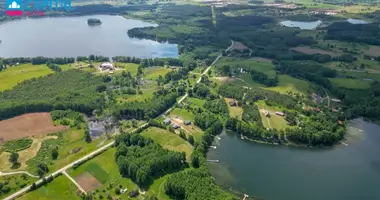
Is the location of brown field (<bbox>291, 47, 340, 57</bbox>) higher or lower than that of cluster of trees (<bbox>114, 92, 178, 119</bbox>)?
higher

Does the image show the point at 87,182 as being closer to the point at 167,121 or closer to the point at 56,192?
the point at 56,192

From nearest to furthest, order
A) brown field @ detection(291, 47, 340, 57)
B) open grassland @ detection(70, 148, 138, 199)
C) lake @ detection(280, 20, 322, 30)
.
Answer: open grassland @ detection(70, 148, 138, 199) → brown field @ detection(291, 47, 340, 57) → lake @ detection(280, 20, 322, 30)

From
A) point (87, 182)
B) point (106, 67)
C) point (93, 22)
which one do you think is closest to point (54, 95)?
point (106, 67)

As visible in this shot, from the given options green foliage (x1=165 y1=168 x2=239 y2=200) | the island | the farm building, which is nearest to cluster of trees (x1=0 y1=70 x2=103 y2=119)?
the farm building

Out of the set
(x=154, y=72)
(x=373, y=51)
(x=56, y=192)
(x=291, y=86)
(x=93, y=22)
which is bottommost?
(x=56, y=192)

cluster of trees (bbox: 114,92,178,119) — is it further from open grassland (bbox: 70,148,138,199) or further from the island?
the island
